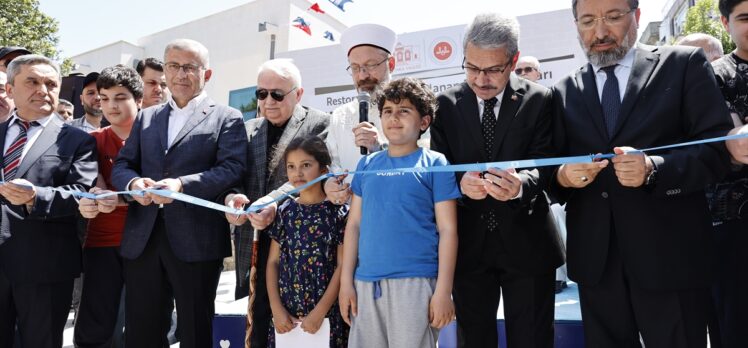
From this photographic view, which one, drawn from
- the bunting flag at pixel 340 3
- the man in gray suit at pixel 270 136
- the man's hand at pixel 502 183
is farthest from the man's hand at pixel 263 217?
the bunting flag at pixel 340 3

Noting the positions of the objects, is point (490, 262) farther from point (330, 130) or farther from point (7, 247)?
point (7, 247)

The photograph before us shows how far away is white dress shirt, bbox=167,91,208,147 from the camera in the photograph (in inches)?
118

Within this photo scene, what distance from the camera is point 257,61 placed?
24.3 metres

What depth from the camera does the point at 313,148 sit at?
279cm

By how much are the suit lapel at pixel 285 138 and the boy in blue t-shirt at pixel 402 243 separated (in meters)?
0.79

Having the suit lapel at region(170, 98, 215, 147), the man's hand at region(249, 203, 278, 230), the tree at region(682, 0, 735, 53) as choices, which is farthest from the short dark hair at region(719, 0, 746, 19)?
the tree at region(682, 0, 735, 53)

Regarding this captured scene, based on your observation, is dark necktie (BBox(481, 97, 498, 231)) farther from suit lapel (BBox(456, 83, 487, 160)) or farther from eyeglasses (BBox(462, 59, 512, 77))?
eyeglasses (BBox(462, 59, 512, 77))

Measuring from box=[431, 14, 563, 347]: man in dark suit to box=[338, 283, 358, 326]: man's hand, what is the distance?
476mm

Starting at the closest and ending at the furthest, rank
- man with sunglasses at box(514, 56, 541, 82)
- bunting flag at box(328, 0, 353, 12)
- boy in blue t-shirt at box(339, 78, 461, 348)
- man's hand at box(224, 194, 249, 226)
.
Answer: boy in blue t-shirt at box(339, 78, 461, 348) < man's hand at box(224, 194, 249, 226) < man with sunglasses at box(514, 56, 541, 82) < bunting flag at box(328, 0, 353, 12)

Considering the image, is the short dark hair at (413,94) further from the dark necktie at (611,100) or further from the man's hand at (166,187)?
the man's hand at (166,187)

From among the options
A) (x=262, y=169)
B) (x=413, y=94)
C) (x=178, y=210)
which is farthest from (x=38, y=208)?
(x=413, y=94)

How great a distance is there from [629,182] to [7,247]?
10.4 feet

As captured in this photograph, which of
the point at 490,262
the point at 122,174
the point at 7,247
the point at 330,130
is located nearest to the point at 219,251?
the point at 122,174

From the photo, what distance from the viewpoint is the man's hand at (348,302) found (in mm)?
2354
